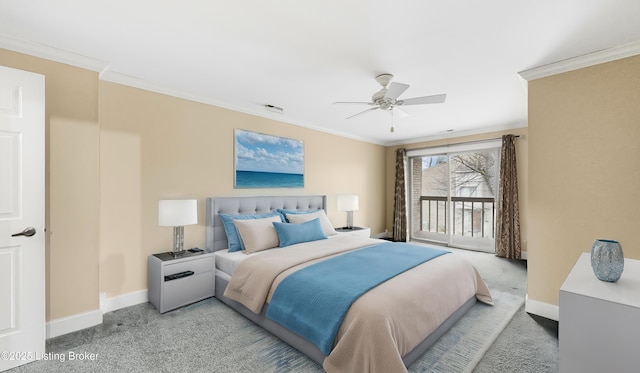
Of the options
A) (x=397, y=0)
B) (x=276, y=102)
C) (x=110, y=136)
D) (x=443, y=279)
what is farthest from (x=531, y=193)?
(x=110, y=136)

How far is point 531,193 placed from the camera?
2770 mm

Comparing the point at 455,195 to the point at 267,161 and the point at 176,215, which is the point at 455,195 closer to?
the point at 267,161

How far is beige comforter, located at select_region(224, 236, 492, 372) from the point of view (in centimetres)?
165

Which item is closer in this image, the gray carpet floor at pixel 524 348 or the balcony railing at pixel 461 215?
the gray carpet floor at pixel 524 348

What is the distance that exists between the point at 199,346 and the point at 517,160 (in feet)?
18.6

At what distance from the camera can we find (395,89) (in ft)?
8.07

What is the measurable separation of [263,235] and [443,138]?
4.53 m

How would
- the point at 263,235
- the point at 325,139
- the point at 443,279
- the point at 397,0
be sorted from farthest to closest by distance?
the point at 325,139, the point at 263,235, the point at 443,279, the point at 397,0

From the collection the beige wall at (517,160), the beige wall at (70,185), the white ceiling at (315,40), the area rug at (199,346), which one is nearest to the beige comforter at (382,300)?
the area rug at (199,346)

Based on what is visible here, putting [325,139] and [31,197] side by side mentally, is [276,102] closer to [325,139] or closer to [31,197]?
[325,139]

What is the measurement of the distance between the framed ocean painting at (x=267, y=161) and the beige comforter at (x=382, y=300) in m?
1.42

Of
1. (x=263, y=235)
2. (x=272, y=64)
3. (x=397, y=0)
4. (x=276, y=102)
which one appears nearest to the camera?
(x=397, y=0)

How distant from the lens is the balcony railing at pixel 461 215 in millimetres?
→ 5598

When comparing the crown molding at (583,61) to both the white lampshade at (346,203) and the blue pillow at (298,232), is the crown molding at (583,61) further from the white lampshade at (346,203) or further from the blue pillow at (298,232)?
the white lampshade at (346,203)
